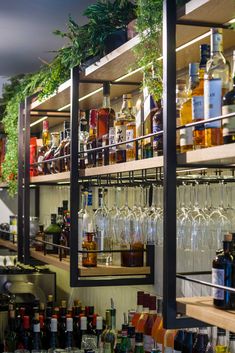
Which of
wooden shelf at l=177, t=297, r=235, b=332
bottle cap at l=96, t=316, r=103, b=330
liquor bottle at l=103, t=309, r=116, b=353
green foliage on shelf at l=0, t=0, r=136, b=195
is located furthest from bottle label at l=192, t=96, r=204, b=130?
bottle cap at l=96, t=316, r=103, b=330

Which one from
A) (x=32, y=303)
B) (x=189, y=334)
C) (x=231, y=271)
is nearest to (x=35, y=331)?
(x=32, y=303)

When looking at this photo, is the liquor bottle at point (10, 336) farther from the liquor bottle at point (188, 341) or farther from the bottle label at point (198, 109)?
the bottle label at point (198, 109)

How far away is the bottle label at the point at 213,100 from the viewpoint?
5.97 ft

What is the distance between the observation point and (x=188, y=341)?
2.67m

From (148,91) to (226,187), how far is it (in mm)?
416

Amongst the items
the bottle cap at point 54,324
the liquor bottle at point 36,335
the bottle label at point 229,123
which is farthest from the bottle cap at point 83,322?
the bottle label at point 229,123

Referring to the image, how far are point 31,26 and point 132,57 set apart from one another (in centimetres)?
193

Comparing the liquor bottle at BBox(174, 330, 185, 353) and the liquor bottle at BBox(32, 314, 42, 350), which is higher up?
the liquor bottle at BBox(174, 330, 185, 353)

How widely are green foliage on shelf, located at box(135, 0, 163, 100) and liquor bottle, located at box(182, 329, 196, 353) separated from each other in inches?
35.6

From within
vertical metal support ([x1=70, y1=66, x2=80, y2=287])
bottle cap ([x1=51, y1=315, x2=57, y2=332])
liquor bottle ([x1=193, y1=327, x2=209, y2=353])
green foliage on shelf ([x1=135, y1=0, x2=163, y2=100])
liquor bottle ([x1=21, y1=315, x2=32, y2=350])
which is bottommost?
liquor bottle ([x1=21, y1=315, x2=32, y2=350])

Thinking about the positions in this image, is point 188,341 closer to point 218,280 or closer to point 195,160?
point 218,280

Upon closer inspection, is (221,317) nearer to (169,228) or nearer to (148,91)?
(169,228)

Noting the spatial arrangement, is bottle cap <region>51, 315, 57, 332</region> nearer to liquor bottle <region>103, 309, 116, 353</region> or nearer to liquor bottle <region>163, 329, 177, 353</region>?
liquor bottle <region>103, 309, 116, 353</region>

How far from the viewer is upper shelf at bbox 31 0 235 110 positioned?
1.89m
